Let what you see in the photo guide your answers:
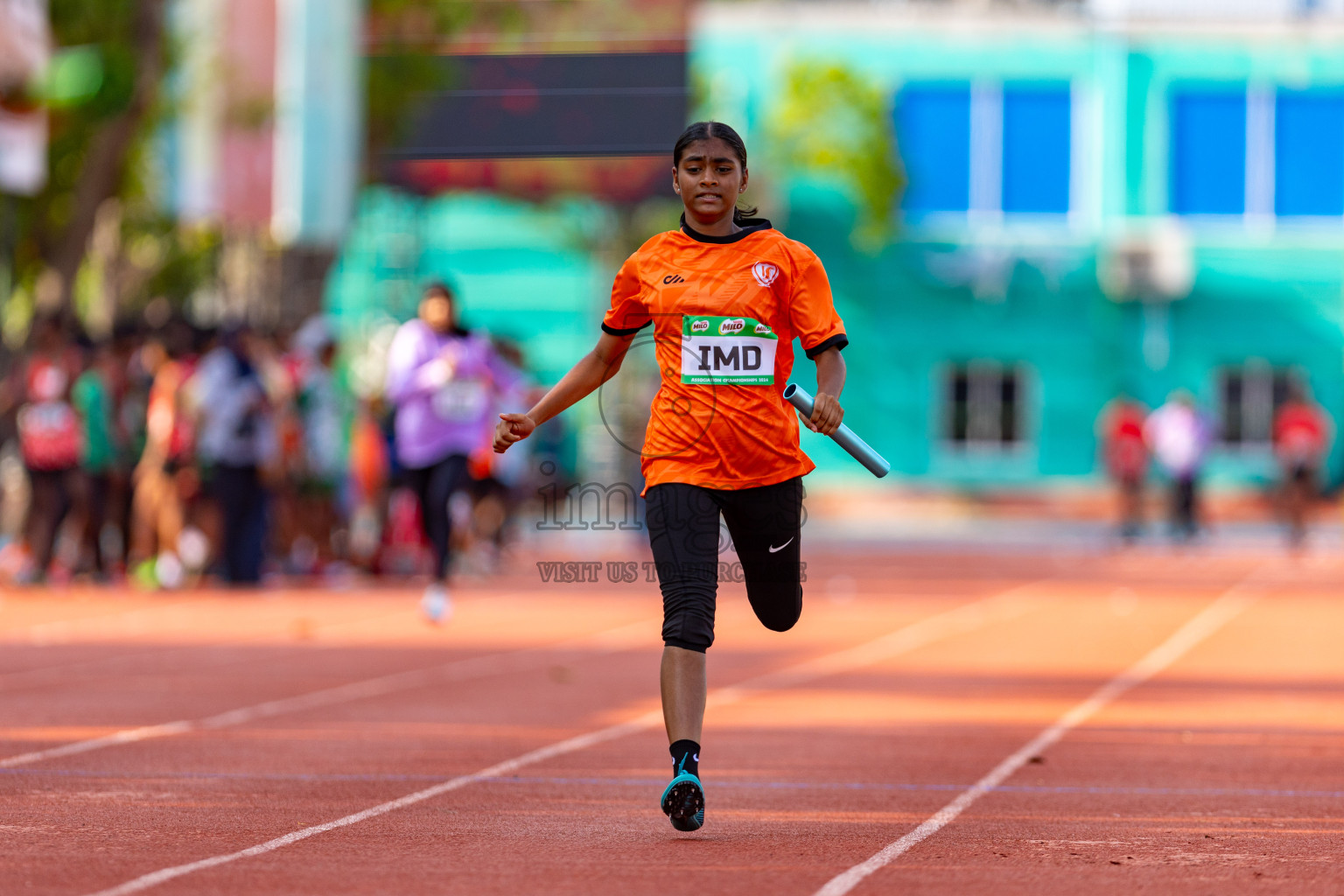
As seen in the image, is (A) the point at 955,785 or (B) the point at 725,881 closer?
(B) the point at 725,881

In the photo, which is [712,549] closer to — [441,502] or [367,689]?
[367,689]

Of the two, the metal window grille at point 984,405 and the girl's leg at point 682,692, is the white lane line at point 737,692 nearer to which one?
the girl's leg at point 682,692

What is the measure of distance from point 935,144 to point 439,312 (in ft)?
92.5

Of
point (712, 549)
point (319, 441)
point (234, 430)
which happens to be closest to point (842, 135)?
point (319, 441)

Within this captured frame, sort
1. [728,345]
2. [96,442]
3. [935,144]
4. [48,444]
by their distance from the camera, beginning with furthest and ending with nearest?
[935,144] < [96,442] < [48,444] < [728,345]

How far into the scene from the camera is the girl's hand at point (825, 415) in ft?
22.6

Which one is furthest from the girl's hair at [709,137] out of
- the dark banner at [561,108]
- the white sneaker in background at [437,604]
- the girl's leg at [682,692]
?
the dark banner at [561,108]

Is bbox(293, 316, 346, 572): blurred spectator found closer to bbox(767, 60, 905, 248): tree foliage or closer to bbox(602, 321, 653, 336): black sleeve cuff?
bbox(602, 321, 653, 336): black sleeve cuff

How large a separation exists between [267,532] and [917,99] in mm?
24064

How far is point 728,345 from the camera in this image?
711 centimetres

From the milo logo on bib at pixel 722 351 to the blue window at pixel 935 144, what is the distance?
1375 inches

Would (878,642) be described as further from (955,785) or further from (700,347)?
(700,347)

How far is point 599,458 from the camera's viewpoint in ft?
124

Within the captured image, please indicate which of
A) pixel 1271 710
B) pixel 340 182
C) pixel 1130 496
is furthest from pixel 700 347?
pixel 1130 496
